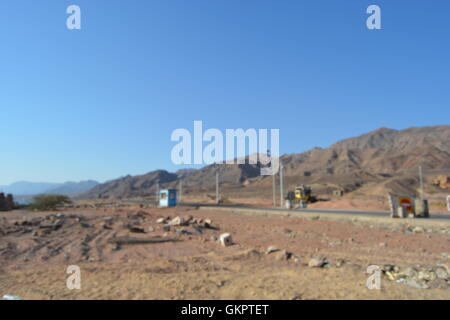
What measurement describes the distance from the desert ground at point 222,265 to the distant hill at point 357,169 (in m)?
51.3

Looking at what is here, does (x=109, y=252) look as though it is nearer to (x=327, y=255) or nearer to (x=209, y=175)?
(x=327, y=255)

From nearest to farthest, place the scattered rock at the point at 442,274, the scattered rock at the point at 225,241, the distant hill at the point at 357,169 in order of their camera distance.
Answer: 1. the scattered rock at the point at 442,274
2. the scattered rock at the point at 225,241
3. the distant hill at the point at 357,169

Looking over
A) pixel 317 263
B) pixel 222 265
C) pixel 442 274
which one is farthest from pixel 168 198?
pixel 442 274

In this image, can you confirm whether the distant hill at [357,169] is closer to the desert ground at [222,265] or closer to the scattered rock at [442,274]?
the desert ground at [222,265]

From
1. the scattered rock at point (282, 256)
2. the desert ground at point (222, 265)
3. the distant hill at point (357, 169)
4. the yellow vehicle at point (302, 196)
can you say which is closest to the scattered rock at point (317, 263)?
the desert ground at point (222, 265)

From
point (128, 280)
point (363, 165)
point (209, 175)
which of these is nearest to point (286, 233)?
point (128, 280)

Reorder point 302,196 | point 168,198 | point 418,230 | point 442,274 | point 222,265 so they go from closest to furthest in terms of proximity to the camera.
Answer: point 442,274
point 222,265
point 418,230
point 168,198
point 302,196

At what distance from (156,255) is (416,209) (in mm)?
20979

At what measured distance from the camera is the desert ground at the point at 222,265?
21.9 feet

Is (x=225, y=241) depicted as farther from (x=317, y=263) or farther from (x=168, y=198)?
(x=168, y=198)

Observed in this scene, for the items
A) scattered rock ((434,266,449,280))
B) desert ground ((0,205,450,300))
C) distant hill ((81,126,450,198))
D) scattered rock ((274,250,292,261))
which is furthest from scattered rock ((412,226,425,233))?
distant hill ((81,126,450,198))

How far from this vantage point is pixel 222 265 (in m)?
9.23

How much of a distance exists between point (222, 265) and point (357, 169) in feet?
369

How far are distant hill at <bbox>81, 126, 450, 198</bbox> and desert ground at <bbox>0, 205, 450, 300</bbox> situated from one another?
51.3 m
